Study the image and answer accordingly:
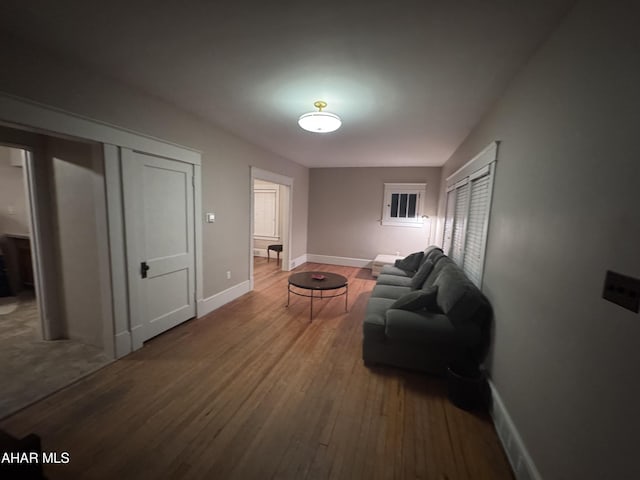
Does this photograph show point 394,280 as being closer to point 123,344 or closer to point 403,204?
point 403,204

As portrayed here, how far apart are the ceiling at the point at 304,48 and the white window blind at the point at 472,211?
21.8 inches

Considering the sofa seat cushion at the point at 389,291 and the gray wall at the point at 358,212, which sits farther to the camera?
the gray wall at the point at 358,212

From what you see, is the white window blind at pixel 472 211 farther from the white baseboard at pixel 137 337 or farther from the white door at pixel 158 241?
the white baseboard at pixel 137 337

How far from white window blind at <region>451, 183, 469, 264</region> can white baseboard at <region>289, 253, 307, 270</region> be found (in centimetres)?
347

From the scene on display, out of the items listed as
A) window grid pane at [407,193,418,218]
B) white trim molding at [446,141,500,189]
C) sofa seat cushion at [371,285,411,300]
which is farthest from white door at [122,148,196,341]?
window grid pane at [407,193,418,218]

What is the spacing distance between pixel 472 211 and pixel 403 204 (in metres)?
3.23

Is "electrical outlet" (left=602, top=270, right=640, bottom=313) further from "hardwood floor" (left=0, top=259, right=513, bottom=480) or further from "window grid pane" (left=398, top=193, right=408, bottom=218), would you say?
"window grid pane" (left=398, top=193, right=408, bottom=218)

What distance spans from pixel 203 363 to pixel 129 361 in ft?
2.25

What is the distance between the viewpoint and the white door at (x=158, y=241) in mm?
2488

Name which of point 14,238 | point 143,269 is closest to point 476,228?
point 143,269

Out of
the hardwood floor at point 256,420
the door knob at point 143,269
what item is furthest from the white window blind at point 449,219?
the door knob at point 143,269

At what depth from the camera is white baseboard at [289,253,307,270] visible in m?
6.15

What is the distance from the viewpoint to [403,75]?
198 centimetres

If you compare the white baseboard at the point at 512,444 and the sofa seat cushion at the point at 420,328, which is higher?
the sofa seat cushion at the point at 420,328
